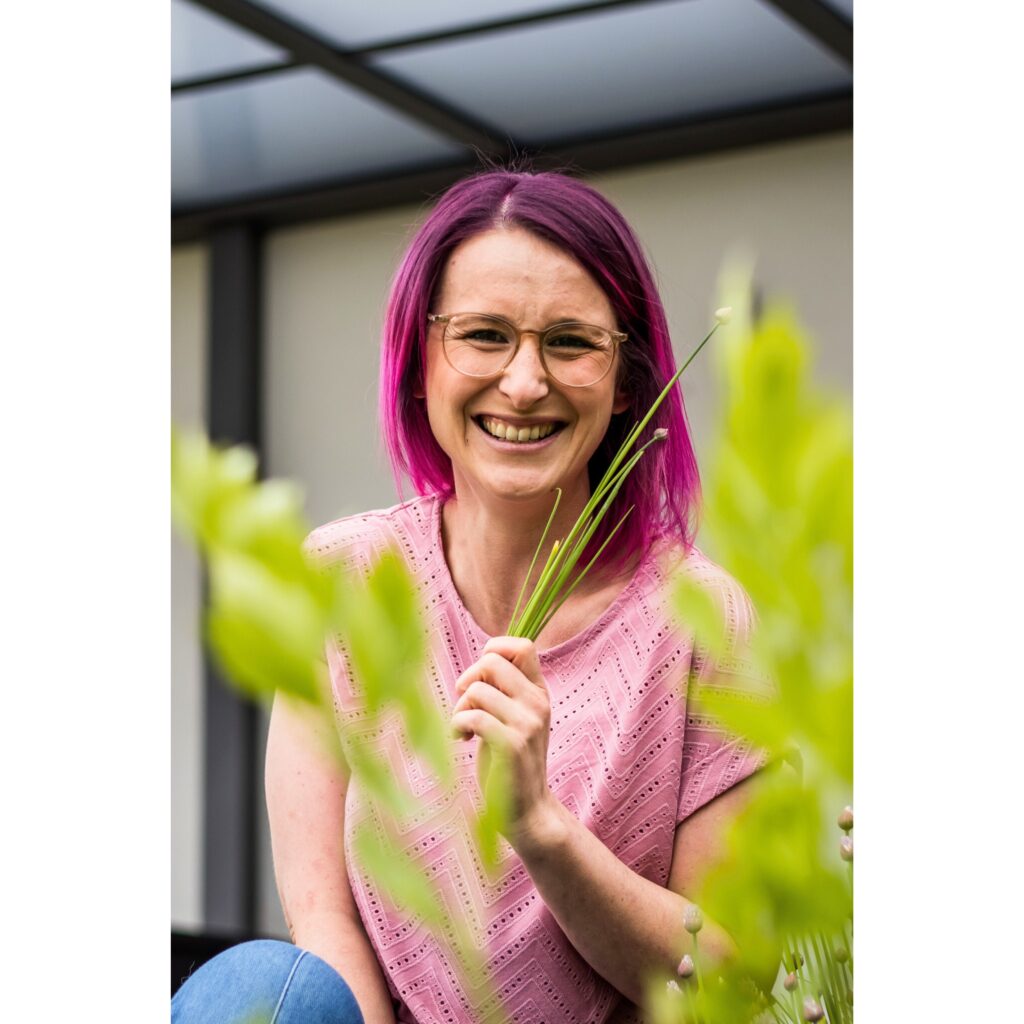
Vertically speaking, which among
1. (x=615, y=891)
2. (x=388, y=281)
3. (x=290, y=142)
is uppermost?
Answer: (x=290, y=142)

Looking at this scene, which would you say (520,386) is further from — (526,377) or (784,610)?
(784,610)

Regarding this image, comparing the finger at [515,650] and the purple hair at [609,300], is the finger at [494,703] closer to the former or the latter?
the finger at [515,650]

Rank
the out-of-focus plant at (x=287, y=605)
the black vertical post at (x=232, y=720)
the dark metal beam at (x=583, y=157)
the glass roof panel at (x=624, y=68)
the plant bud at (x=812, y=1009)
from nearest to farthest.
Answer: the out-of-focus plant at (x=287, y=605) < the plant bud at (x=812, y=1009) < the dark metal beam at (x=583, y=157) < the glass roof panel at (x=624, y=68) < the black vertical post at (x=232, y=720)

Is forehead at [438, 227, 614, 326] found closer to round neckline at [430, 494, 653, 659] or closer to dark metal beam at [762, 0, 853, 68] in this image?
round neckline at [430, 494, 653, 659]

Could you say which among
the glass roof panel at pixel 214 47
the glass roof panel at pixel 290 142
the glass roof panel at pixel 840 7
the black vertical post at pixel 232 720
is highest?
the glass roof panel at pixel 214 47

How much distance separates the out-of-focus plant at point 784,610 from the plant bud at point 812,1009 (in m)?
0.08

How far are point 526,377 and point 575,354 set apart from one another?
0.09 feet

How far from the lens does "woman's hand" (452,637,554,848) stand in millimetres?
478

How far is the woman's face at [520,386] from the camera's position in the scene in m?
0.67

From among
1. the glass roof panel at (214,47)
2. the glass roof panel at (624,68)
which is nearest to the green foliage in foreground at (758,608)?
the glass roof panel at (624,68)

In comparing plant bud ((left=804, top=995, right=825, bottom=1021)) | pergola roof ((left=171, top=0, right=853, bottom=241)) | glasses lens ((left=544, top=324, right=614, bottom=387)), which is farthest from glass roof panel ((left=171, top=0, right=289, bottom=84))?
plant bud ((left=804, top=995, right=825, bottom=1021))

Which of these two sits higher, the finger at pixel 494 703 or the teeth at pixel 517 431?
the teeth at pixel 517 431

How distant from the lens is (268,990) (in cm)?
56

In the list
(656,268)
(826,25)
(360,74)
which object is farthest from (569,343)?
(360,74)
